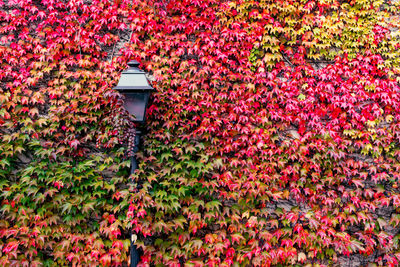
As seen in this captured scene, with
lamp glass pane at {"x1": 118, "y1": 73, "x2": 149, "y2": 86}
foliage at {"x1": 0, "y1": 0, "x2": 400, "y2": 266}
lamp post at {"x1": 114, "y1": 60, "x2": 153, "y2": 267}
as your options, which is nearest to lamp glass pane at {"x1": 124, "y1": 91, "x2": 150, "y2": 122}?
lamp post at {"x1": 114, "y1": 60, "x2": 153, "y2": 267}

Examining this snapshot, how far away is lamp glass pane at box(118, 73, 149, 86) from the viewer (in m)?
2.81

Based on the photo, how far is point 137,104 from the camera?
2.83 m

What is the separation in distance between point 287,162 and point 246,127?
870 millimetres

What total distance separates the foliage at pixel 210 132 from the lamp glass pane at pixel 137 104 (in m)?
0.97

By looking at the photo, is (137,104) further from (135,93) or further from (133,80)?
(133,80)

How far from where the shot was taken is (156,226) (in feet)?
11.7

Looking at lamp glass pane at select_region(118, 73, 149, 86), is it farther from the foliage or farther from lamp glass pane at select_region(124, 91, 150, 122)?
the foliage

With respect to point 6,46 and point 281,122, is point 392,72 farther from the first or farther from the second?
point 6,46

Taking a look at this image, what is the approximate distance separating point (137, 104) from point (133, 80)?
29 centimetres

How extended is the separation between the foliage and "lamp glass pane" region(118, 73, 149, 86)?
0.93 metres

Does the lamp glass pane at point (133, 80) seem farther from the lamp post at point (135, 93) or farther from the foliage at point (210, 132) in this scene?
the foliage at point (210, 132)

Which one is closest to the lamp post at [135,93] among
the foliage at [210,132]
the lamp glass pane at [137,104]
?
the lamp glass pane at [137,104]

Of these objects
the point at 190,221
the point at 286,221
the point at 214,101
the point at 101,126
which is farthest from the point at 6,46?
the point at 286,221

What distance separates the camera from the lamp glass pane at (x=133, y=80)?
111 inches
